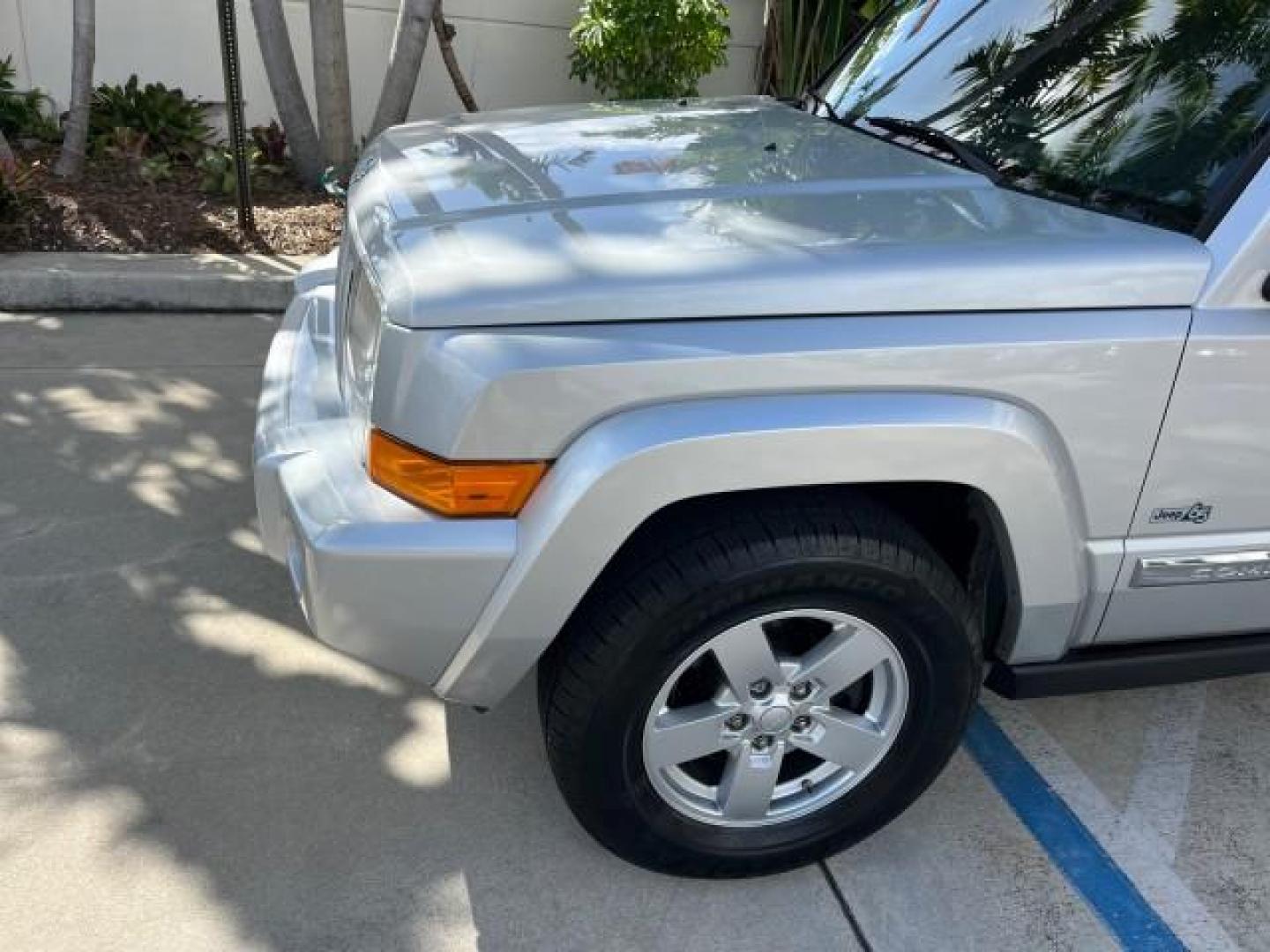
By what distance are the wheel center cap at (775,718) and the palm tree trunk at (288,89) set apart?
537 centimetres

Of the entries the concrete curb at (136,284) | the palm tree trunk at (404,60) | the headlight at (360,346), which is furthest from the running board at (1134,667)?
the palm tree trunk at (404,60)

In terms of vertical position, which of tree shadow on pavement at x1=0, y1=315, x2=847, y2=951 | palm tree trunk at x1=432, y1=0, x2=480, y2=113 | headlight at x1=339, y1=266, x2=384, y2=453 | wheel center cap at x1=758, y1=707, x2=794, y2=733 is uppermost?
palm tree trunk at x1=432, y1=0, x2=480, y2=113

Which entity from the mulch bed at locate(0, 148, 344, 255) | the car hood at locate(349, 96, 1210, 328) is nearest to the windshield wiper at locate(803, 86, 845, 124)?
the car hood at locate(349, 96, 1210, 328)

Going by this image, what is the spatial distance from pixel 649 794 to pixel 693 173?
4.44 feet

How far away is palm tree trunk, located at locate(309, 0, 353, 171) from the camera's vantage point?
6289 mm

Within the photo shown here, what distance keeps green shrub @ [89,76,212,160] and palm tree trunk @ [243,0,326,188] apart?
87 centimetres

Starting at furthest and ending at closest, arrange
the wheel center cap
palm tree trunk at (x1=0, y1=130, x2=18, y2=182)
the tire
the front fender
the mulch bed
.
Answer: the mulch bed
palm tree trunk at (x1=0, y1=130, x2=18, y2=182)
the wheel center cap
the tire
the front fender

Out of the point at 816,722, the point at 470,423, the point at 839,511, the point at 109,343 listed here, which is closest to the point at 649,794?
the point at 816,722

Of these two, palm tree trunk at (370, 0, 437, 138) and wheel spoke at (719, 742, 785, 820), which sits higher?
palm tree trunk at (370, 0, 437, 138)

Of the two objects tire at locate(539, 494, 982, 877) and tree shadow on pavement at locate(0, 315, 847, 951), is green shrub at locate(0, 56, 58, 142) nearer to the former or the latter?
tree shadow on pavement at locate(0, 315, 847, 951)

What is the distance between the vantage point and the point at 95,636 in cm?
308

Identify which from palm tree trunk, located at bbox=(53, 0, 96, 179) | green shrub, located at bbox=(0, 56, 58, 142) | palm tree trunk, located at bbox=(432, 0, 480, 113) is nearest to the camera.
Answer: palm tree trunk, located at bbox=(53, 0, 96, 179)

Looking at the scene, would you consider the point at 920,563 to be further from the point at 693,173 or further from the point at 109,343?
the point at 109,343

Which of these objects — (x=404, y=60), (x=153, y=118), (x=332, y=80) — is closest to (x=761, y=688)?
(x=404, y=60)
